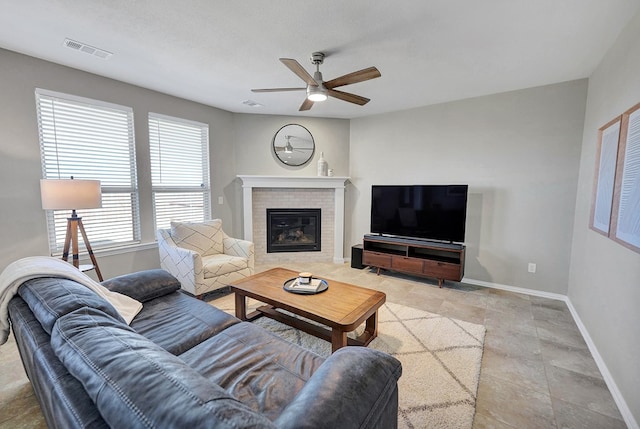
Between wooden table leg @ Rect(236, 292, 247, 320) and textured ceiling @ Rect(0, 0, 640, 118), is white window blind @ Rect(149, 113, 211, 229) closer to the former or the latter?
textured ceiling @ Rect(0, 0, 640, 118)

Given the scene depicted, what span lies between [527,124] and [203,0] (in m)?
3.70

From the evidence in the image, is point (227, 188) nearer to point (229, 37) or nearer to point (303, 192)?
point (303, 192)

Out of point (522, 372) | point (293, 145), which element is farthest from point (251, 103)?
point (522, 372)

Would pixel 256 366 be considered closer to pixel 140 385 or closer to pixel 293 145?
pixel 140 385

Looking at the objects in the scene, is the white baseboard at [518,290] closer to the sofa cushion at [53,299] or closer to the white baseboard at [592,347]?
the white baseboard at [592,347]

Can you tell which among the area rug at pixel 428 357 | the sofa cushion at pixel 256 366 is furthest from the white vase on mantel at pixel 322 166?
the sofa cushion at pixel 256 366

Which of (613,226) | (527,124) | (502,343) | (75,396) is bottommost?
(502,343)

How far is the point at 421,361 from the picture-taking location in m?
2.18

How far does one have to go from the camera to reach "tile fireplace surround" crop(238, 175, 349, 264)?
480 cm

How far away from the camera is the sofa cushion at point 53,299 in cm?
113

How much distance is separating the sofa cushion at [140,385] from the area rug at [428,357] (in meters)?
1.36

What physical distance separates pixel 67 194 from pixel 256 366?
2.43 m

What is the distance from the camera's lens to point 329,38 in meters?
2.35

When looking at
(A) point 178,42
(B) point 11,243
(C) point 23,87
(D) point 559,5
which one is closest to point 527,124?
(D) point 559,5
